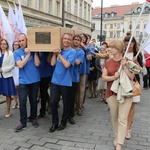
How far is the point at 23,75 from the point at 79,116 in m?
1.87

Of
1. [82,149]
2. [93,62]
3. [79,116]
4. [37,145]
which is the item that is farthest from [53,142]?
[93,62]

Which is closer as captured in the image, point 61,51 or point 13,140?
point 13,140

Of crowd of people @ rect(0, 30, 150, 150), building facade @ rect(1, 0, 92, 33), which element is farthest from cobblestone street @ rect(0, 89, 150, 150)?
building facade @ rect(1, 0, 92, 33)

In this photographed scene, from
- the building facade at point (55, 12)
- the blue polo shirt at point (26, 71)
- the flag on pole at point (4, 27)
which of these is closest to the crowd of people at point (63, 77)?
the blue polo shirt at point (26, 71)

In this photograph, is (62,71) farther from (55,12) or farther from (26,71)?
(55,12)

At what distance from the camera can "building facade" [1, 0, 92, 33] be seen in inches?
889

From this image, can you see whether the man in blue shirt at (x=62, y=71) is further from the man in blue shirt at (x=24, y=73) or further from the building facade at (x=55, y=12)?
the building facade at (x=55, y=12)

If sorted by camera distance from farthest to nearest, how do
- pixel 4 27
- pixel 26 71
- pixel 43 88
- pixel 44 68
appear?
pixel 4 27
pixel 43 88
pixel 44 68
pixel 26 71

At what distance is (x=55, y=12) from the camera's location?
30406 millimetres

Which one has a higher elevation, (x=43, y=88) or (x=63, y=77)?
(x=63, y=77)

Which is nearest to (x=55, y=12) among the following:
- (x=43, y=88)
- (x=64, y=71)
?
(x=43, y=88)

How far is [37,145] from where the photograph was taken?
14.4 ft

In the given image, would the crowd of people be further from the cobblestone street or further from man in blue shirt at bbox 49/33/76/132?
the cobblestone street

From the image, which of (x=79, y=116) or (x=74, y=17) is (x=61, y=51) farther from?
(x=74, y=17)
